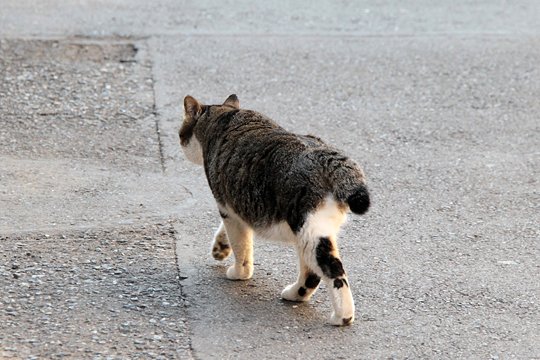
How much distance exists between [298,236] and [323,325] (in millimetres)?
499

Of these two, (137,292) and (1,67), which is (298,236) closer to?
(137,292)

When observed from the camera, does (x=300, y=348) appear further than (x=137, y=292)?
No

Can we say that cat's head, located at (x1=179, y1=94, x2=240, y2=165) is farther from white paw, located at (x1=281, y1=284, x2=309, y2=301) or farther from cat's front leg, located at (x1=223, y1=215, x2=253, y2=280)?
white paw, located at (x1=281, y1=284, x2=309, y2=301)

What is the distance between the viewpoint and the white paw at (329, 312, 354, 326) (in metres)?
5.17

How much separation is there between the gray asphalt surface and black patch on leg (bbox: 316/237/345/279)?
0.33m

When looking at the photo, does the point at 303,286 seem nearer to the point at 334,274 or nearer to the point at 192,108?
the point at 334,274

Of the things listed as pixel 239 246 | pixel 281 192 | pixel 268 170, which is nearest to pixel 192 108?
pixel 239 246

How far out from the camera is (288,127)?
836 cm

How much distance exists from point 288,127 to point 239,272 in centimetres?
277

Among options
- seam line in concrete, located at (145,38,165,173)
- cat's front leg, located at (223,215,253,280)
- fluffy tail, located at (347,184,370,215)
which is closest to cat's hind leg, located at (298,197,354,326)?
fluffy tail, located at (347,184,370,215)

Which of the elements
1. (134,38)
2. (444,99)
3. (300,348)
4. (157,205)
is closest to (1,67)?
(134,38)

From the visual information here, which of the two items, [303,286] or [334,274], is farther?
[303,286]

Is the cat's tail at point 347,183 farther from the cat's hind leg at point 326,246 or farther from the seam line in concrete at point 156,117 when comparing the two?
the seam line in concrete at point 156,117

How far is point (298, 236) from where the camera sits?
200 inches
